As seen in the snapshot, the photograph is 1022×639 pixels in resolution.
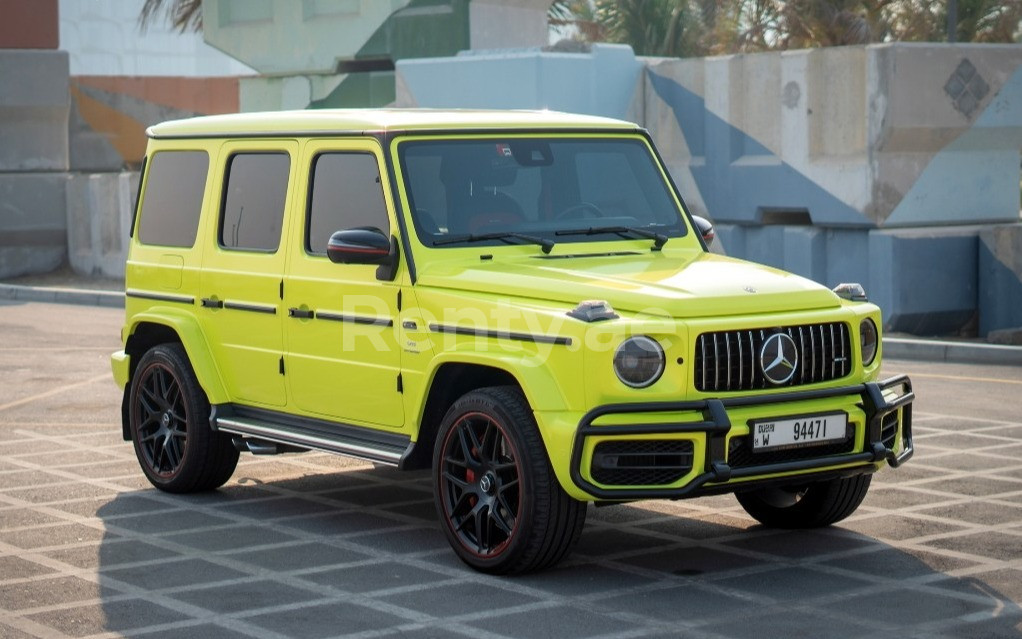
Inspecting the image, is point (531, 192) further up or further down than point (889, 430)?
further up

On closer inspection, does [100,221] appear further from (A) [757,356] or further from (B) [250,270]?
(A) [757,356]

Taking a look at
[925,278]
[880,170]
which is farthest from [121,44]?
[925,278]

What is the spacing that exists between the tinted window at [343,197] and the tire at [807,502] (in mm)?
2155

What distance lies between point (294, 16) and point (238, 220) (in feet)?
58.3

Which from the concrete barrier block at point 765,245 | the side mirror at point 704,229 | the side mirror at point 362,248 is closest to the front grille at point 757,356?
the side mirror at point 704,229

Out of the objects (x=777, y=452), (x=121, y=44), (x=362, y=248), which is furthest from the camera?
(x=121, y=44)

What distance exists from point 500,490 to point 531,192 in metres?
1.71

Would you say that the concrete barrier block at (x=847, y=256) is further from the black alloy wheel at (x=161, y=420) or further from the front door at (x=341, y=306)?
the front door at (x=341, y=306)

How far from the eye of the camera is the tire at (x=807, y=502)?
7910 millimetres

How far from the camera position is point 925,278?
1720 centimetres

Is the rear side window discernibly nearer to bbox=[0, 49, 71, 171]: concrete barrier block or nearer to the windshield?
the windshield

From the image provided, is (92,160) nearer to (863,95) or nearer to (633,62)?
(633,62)

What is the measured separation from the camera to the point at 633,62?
20516 millimetres

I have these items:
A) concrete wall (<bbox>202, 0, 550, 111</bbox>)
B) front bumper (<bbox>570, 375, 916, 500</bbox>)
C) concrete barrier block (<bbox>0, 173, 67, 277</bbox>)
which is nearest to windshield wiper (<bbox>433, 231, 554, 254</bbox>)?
front bumper (<bbox>570, 375, 916, 500</bbox>)
